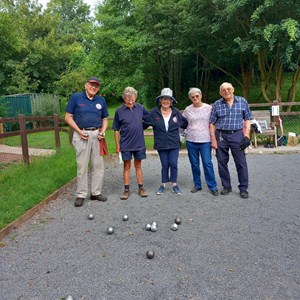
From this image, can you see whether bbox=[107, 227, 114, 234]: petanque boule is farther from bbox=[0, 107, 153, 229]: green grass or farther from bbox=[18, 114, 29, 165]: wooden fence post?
bbox=[18, 114, 29, 165]: wooden fence post

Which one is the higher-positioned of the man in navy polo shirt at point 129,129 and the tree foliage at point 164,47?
the tree foliage at point 164,47

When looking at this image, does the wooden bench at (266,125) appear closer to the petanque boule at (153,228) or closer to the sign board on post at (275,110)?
the sign board on post at (275,110)

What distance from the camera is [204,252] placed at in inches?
130

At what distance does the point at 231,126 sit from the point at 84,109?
2.22 m

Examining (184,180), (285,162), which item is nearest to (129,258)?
(184,180)

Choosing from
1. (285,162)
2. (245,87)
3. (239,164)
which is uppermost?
(245,87)

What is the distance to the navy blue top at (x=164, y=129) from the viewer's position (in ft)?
17.2

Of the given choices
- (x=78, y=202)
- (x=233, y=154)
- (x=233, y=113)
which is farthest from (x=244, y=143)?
(x=78, y=202)

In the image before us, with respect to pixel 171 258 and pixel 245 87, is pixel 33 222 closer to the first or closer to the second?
pixel 171 258

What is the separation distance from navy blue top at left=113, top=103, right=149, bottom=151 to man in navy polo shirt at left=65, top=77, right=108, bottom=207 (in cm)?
25

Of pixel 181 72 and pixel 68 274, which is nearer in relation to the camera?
pixel 68 274

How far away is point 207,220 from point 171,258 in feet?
3.87

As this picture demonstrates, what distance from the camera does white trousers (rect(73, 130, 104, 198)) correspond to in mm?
4934

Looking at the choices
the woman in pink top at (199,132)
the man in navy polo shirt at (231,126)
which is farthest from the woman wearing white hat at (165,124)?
the man in navy polo shirt at (231,126)
